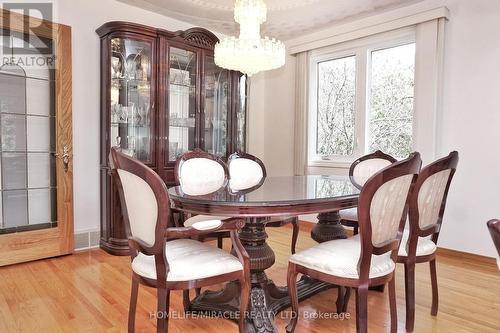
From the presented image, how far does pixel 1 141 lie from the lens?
113 inches

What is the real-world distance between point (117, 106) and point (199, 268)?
2334 millimetres

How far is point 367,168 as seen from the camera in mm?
3020

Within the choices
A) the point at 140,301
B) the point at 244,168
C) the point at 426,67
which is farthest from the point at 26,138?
the point at 426,67

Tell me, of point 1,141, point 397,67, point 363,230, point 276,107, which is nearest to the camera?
point 363,230

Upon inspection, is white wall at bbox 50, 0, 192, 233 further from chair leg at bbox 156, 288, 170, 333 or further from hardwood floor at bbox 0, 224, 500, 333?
chair leg at bbox 156, 288, 170, 333

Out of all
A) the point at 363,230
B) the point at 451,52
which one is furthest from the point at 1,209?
the point at 451,52

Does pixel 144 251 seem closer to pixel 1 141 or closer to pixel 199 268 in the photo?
Answer: pixel 199 268

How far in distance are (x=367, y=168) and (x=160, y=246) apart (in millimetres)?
2175

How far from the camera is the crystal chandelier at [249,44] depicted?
245 cm

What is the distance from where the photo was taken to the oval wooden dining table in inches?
62.9

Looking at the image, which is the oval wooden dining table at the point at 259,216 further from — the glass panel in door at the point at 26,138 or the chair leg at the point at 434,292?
the glass panel in door at the point at 26,138

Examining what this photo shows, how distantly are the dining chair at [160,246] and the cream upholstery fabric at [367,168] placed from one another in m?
1.77

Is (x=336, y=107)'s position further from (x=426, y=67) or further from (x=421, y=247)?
(x=421, y=247)

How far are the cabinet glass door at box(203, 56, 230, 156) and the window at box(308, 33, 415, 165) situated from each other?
119cm
